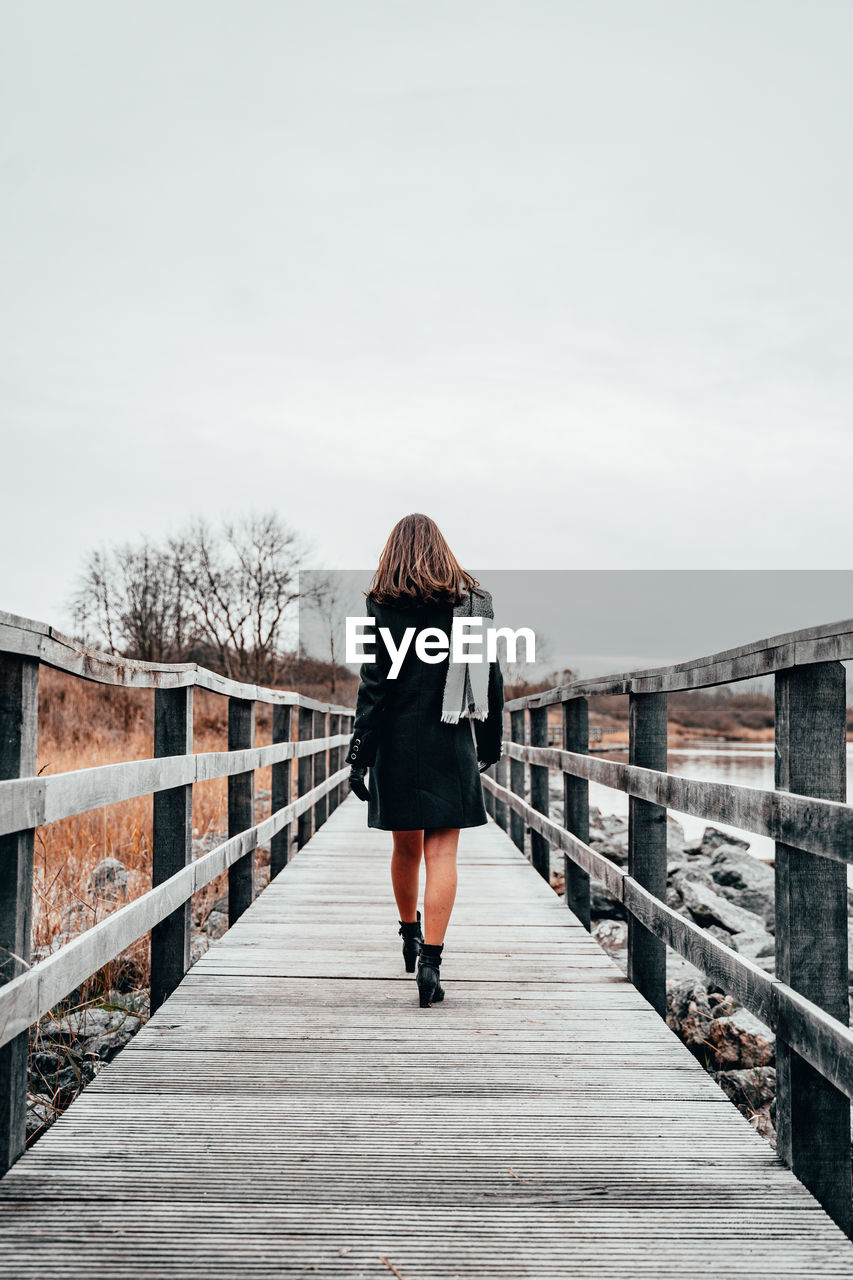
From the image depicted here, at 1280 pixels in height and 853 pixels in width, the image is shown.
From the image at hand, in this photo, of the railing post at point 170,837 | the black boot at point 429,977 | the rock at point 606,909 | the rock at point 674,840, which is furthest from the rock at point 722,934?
the rock at point 674,840

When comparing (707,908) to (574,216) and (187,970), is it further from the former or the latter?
(574,216)

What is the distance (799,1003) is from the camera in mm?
1934

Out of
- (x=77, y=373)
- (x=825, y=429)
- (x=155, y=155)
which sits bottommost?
(x=77, y=373)

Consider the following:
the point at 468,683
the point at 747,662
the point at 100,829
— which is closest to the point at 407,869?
the point at 468,683

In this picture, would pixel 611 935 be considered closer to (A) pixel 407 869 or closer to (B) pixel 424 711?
(A) pixel 407 869

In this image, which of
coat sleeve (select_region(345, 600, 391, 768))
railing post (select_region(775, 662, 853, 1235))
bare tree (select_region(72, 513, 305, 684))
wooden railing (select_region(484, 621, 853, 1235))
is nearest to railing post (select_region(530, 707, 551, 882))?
coat sleeve (select_region(345, 600, 391, 768))

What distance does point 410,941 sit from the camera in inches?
143

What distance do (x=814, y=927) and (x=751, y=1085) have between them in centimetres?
185

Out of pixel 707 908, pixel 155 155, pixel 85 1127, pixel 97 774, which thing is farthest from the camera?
pixel 155 155

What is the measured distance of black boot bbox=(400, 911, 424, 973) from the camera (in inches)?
143

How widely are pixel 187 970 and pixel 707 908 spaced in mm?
4017

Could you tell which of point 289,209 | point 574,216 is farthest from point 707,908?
point 574,216

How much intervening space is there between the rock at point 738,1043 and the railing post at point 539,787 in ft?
Answer: 6.64

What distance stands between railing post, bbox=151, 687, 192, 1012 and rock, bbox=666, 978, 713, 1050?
2061 mm
